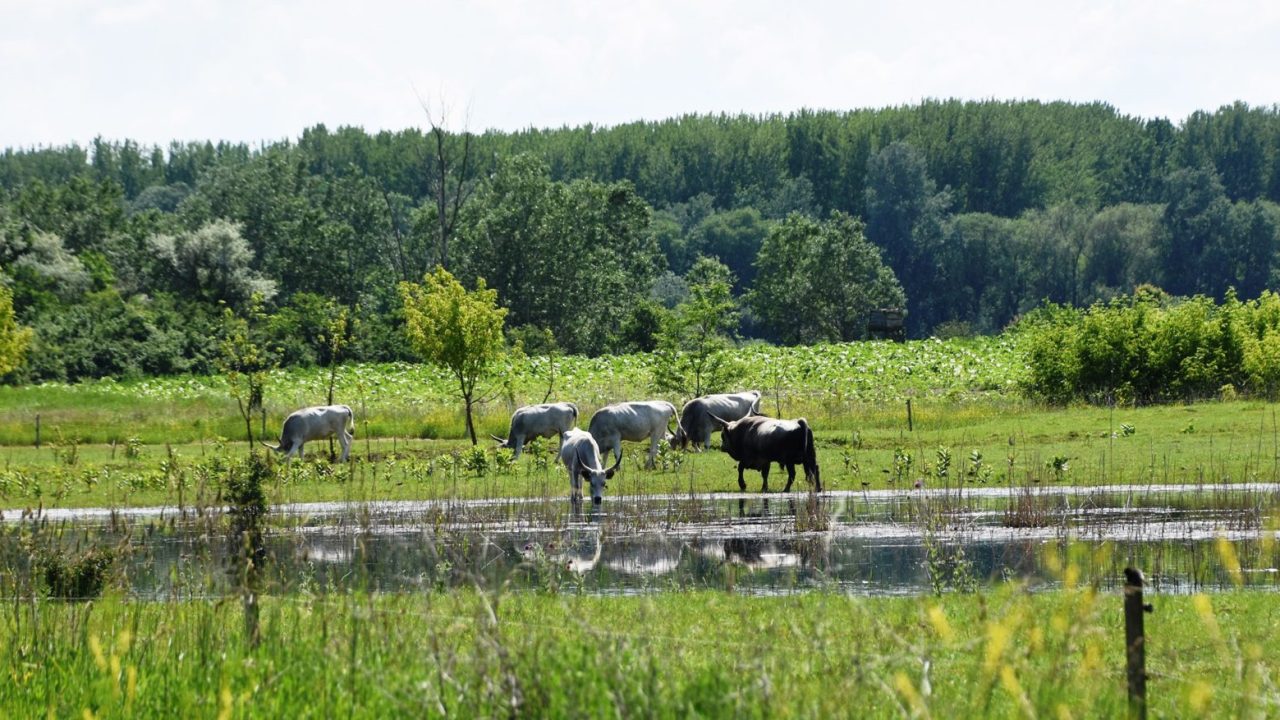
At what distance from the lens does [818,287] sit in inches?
4338

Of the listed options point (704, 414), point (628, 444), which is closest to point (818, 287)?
point (628, 444)

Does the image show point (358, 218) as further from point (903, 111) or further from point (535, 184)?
Result: point (903, 111)

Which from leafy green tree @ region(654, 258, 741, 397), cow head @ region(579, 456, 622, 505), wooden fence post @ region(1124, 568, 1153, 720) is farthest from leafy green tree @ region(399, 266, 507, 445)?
wooden fence post @ region(1124, 568, 1153, 720)

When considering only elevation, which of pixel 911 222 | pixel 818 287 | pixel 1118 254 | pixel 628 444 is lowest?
pixel 628 444

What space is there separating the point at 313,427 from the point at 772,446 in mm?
14188

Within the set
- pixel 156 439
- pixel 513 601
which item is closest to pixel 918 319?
pixel 156 439

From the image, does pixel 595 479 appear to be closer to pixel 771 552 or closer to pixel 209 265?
pixel 771 552

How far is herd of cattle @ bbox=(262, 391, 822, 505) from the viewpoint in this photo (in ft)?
92.6

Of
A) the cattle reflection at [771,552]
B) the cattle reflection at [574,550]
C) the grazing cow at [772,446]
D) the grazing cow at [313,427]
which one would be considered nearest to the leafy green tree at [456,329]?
the grazing cow at [313,427]

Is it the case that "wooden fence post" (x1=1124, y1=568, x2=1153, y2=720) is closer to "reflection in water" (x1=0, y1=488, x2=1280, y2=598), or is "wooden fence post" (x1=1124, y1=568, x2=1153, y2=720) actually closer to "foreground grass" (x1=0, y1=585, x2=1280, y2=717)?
"foreground grass" (x1=0, y1=585, x2=1280, y2=717)

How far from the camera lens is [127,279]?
92.1m

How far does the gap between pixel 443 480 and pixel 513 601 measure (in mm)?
16039

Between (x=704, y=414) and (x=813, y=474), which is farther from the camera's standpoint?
(x=704, y=414)

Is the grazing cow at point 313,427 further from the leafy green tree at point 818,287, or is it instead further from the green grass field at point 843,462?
the leafy green tree at point 818,287
